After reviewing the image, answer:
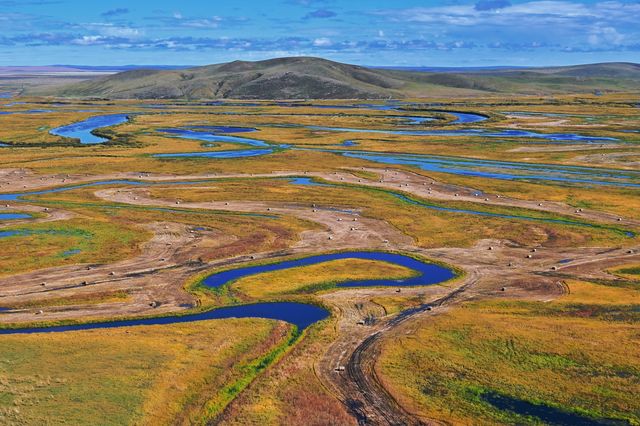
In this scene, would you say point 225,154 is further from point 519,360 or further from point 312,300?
point 519,360

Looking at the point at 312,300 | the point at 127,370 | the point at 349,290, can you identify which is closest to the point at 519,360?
the point at 349,290

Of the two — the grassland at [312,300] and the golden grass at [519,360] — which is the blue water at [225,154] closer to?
the grassland at [312,300]

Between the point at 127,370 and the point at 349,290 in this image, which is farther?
the point at 349,290

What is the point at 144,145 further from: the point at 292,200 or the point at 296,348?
the point at 296,348

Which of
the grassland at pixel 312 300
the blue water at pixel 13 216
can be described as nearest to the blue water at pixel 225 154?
the grassland at pixel 312 300

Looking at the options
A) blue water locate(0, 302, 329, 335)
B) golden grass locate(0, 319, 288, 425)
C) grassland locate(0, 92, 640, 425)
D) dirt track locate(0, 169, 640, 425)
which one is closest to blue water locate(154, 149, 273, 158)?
grassland locate(0, 92, 640, 425)

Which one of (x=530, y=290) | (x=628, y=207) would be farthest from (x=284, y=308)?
(x=628, y=207)
